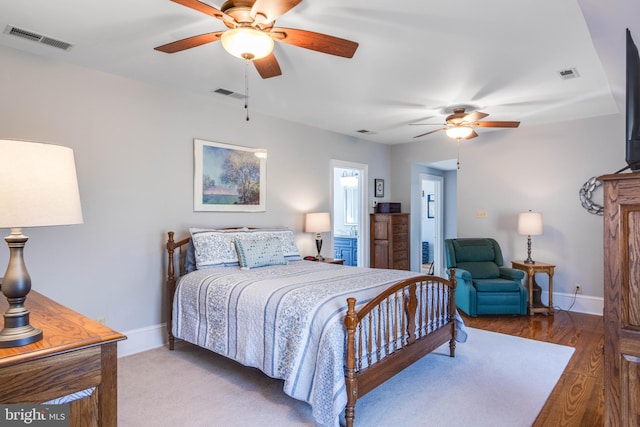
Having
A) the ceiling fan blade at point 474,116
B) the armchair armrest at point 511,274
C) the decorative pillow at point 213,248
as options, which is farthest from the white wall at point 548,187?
the decorative pillow at point 213,248

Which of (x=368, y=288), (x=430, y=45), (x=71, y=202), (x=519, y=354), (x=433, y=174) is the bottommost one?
(x=519, y=354)

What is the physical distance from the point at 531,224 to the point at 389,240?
6.64ft

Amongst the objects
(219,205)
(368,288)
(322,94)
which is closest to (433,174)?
(322,94)

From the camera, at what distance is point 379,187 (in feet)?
21.5

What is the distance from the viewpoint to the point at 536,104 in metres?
4.22

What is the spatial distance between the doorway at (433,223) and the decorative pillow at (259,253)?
400 cm

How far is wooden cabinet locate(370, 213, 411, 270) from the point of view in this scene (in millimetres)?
6031

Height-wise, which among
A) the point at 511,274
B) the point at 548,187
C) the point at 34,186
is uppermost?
the point at 548,187

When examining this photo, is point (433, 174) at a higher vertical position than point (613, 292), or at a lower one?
higher

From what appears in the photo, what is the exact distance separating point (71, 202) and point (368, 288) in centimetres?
199

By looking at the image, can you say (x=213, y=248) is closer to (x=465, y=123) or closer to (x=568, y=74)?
(x=465, y=123)

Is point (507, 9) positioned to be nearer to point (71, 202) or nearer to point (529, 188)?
point (71, 202)

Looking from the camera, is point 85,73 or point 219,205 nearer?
point 85,73

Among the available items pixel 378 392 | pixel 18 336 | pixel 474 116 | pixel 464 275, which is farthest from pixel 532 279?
pixel 18 336
